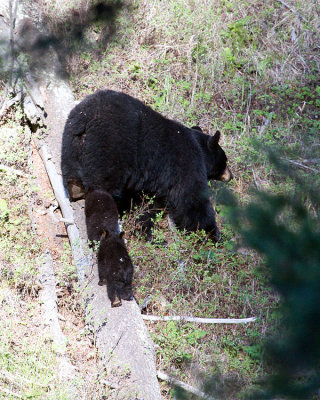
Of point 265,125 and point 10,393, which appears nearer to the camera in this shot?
point 10,393

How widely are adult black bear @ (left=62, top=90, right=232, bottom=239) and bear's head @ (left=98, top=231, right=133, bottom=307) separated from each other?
107 cm

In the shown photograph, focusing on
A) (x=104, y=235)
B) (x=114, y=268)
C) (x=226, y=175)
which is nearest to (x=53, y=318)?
(x=114, y=268)

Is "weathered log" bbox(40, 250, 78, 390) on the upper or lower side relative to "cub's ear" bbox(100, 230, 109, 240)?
lower

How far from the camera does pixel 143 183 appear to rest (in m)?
6.71

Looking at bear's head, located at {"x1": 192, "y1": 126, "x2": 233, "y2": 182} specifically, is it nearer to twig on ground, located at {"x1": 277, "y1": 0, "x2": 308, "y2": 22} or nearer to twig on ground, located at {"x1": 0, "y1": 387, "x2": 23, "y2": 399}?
twig on ground, located at {"x1": 277, "y1": 0, "x2": 308, "y2": 22}

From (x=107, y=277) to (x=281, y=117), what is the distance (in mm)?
5831

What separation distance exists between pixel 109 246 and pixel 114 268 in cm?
28

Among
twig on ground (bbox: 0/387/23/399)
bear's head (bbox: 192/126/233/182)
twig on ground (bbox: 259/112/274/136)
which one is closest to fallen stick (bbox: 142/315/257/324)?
twig on ground (bbox: 0/387/23/399)

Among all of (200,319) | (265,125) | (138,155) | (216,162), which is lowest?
(200,319)

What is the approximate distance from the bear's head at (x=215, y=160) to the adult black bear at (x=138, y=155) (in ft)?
0.05

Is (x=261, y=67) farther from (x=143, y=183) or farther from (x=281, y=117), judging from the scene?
(x=143, y=183)

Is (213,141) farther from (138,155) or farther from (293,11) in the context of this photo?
(293,11)

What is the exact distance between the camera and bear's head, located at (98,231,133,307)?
488 centimetres

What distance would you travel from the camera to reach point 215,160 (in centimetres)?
765
